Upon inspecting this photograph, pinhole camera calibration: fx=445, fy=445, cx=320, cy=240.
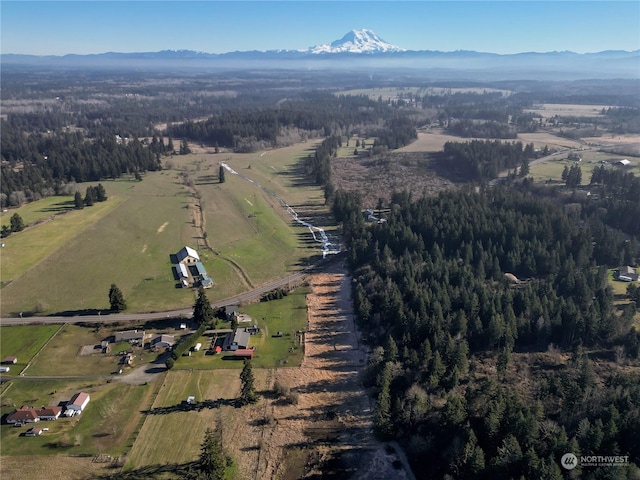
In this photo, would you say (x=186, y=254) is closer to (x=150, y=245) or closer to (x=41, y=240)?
(x=150, y=245)

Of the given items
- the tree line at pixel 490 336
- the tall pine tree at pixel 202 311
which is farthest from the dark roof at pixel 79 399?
the tree line at pixel 490 336

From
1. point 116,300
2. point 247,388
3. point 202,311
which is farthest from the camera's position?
point 116,300

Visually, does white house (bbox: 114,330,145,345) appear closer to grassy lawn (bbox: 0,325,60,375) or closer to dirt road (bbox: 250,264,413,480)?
grassy lawn (bbox: 0,325,60,375)

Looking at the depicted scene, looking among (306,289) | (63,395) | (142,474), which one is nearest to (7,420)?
(63,395)

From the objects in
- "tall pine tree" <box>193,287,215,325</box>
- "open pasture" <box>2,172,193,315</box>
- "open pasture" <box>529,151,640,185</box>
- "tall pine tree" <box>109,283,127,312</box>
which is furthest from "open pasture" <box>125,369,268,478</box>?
"open pasture" <box>529,151,640,185</box>

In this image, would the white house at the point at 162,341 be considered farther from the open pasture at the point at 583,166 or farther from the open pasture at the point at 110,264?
the open pasture at the point at 583,166

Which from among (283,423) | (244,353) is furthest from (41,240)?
(283,423)
